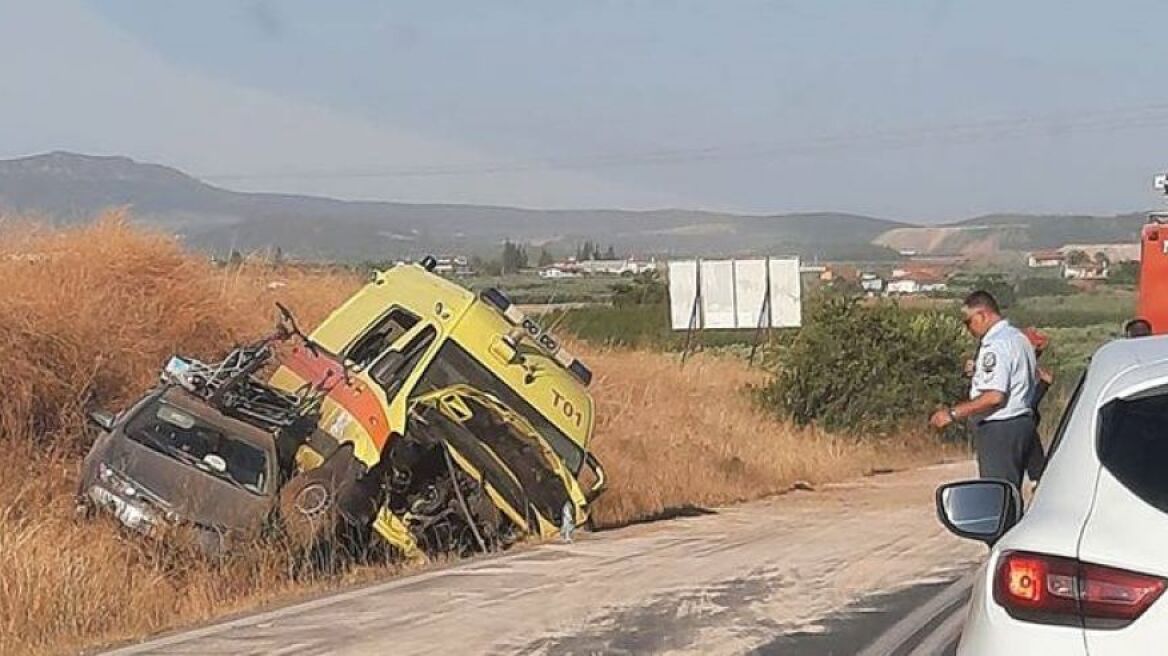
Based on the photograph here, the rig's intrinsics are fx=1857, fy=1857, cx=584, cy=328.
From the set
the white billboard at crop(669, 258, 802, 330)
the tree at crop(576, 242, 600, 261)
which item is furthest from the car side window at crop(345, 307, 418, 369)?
the tree at crop(576, 242, 600, 261)

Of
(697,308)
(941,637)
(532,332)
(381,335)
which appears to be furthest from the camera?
(697,308)

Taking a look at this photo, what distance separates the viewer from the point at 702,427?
28172mm

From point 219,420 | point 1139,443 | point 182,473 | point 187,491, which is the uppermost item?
point 1139,443

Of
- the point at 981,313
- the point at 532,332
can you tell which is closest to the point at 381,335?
the point at 532,332

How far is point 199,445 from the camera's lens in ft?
48.6

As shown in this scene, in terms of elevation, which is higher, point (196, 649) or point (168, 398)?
point (168, 398)

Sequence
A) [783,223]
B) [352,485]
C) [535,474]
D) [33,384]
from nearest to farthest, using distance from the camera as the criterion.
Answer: [352,485] < [535,474] < [33,384] < [783,223]

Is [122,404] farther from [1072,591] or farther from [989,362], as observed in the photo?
[1072,591]

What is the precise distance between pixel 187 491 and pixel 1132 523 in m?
10.9

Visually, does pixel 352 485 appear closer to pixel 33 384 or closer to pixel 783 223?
pixel 33 384

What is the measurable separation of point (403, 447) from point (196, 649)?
5.52 meters

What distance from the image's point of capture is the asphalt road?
10.3m

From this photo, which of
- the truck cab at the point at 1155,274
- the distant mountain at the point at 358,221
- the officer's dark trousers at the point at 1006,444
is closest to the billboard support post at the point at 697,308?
the distant mountain at the point at 358,221

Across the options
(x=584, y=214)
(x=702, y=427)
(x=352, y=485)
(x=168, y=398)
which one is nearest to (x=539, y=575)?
(x=352, y=485)
